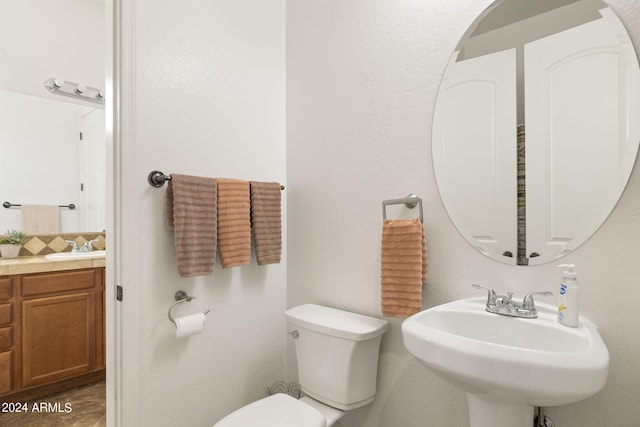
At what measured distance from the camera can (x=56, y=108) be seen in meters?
2.61

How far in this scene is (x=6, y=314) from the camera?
1958mm

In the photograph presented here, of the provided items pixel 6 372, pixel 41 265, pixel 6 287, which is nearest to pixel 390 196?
pixel 41 265

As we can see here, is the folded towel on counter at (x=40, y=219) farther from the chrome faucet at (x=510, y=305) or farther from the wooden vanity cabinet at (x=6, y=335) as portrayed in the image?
the chrome faucet at (x=510, y=305)

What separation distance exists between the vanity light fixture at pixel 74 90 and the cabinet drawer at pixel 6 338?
5.88ft

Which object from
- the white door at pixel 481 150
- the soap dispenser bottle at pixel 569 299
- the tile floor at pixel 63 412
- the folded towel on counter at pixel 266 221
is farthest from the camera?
the tile floor at pixel 63 412

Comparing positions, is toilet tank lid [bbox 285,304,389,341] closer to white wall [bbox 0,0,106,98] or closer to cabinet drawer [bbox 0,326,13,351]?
cabinet drawer [bbox 0,326,13,351]

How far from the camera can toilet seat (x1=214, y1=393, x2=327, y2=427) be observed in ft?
3.85

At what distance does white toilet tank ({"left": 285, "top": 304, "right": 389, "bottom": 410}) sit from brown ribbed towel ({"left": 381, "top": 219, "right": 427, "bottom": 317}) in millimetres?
157

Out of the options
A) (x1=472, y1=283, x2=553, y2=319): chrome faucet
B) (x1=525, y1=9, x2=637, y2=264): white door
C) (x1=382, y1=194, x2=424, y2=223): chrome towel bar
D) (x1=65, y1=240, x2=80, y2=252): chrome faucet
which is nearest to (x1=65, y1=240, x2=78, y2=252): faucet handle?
(x1=65, y1=240, x2=80, y2=252): chrome faucet

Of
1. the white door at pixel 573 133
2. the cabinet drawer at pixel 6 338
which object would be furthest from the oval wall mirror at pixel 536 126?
the cabinet drawer at pixel 6 338

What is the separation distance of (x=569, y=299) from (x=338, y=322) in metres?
0.82

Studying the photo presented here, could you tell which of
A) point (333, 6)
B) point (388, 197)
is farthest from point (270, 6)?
point (388, 197)

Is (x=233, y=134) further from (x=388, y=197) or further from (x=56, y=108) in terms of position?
(x=56, y=108)

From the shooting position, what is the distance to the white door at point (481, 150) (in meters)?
1.15
